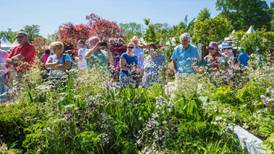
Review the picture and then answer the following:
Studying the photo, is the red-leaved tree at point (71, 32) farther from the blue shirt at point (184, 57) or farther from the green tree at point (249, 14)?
the green tree at point (249, 14)

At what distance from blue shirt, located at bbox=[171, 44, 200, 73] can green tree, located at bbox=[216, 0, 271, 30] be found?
53.4 meters

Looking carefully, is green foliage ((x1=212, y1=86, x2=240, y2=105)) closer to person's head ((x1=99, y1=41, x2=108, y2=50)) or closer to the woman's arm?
the woman's arm

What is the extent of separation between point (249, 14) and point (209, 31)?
90.9 feet

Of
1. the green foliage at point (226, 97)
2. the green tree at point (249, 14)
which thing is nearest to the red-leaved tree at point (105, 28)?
the green foliage at point (226, 97)

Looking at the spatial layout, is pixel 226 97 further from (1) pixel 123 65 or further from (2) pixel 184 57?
(1) pixel 123 65

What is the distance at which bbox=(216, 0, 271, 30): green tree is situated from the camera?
59094mm

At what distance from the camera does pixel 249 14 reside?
58875 millimetres

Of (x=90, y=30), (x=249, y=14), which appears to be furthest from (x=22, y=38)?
(x=249, y=14)

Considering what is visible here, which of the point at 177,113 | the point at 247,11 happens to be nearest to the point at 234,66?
the point at 177,113

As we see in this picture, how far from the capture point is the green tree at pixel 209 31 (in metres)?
33.2

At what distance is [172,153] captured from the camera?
165 inches

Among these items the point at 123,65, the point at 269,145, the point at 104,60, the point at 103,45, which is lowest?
the point at 269,145

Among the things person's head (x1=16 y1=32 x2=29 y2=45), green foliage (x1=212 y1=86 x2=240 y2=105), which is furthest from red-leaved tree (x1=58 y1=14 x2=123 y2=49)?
green foliage (x1=212 y1=86 x2=240 y2=105)

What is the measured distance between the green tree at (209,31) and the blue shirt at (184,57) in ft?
82.5
